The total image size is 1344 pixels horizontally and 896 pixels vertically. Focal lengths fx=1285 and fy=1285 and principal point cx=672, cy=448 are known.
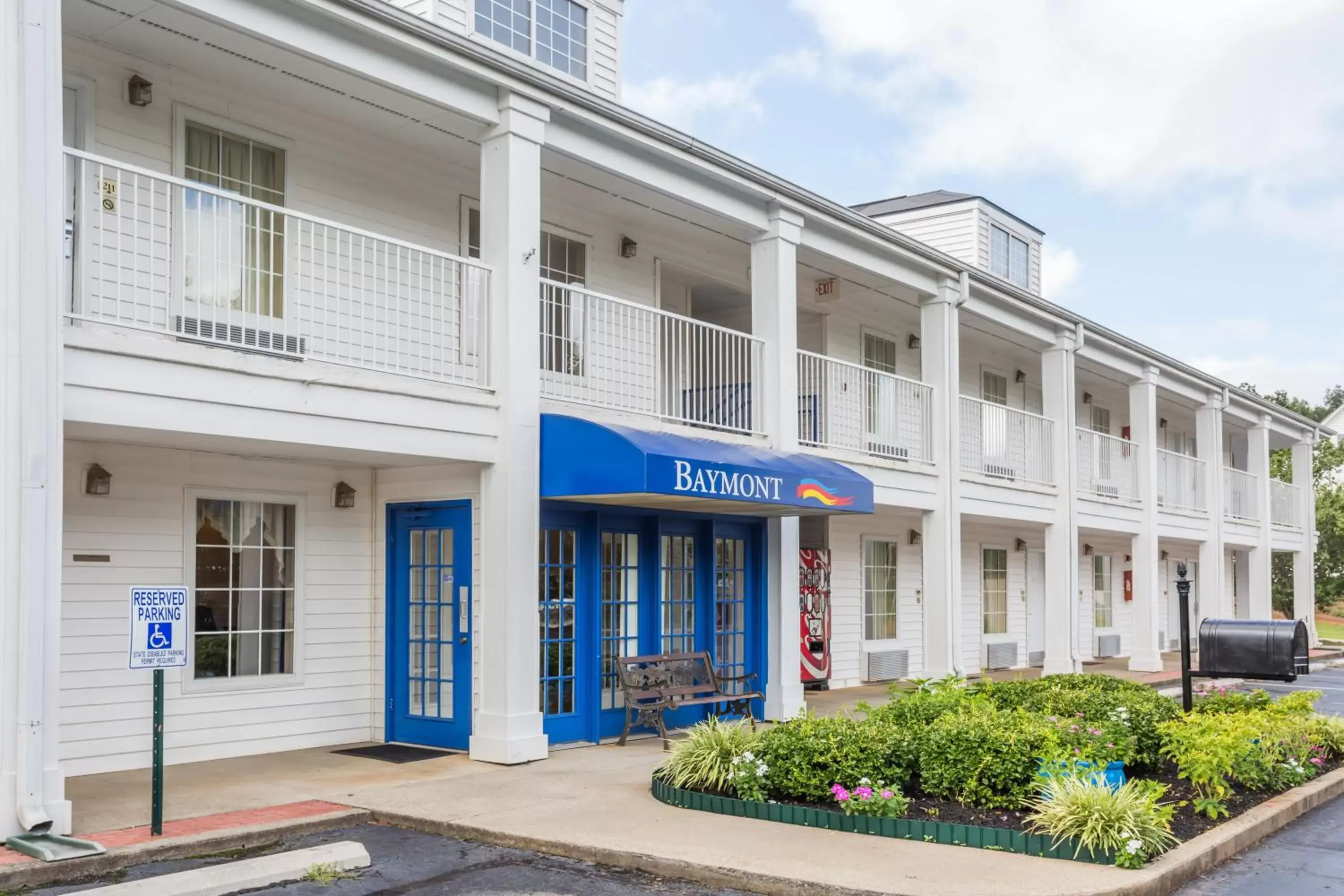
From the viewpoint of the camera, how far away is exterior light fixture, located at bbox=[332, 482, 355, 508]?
11555mm

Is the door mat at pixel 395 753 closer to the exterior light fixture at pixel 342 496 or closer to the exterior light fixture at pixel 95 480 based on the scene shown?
the exterior light fixture at pixel 342 496

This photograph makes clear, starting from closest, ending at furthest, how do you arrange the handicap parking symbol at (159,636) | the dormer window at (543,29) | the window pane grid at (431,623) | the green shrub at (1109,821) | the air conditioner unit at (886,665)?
the green shrub at (1109,821), the handicap parking symbol at (159,636), the window pane grid at (431,623), the dormer window at (543,29), the air conditioner unit at (886,665)

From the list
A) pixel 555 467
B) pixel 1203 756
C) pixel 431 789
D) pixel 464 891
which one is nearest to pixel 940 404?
pixel 555 467

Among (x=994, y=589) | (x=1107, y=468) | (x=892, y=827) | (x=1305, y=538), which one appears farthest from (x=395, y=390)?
(x=1305, y=538)

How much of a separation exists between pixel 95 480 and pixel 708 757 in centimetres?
502

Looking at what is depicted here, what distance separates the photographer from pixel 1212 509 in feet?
81.1

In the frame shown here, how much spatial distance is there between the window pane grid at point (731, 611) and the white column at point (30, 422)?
7.15 m

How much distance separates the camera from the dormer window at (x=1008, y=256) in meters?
25.4

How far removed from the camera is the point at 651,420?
12586mm

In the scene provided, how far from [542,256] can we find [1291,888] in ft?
30.1

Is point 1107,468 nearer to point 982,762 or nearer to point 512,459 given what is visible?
point 512,459

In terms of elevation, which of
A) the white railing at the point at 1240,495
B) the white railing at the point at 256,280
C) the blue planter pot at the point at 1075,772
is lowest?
the blue planter pot at the point at 1075,772

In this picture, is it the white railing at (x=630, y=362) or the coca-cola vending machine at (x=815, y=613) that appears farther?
the coca-cola vending machine at (x=815, y=613)

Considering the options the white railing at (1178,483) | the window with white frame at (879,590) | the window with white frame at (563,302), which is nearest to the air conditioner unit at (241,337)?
the window with white frame at (563,302)
